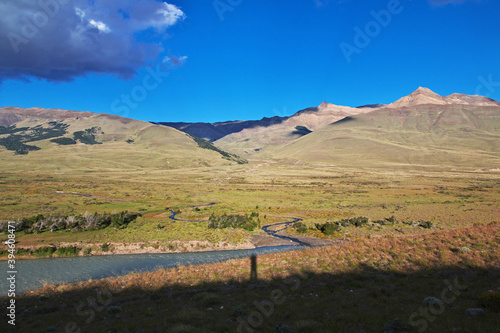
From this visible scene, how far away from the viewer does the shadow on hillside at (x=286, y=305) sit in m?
11.5

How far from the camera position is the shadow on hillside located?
11549mm

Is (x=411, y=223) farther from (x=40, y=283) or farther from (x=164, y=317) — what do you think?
(x=40, y=283)

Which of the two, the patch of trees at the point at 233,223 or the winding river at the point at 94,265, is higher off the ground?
the patch of trees at the point at 233,223

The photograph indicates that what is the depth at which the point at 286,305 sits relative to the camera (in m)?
15.1

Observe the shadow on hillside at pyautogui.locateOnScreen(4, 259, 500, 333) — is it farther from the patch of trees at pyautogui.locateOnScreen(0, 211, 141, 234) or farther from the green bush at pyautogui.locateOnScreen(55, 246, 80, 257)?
the patch of trees at pyautogui.locateOnScreen(0, 211, 141, 234)

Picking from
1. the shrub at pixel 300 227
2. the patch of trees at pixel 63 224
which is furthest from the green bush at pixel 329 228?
the patch of trees at pixel 63 224

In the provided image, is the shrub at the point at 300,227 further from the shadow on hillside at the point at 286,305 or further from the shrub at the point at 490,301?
the shrub at the point at 490,301

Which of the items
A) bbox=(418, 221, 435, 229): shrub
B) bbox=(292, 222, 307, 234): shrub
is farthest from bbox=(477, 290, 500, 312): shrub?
bbox=(418, 221, 435, 229): shrub

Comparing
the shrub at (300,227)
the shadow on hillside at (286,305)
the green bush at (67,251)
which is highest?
the shadow on hillside at (286,305)

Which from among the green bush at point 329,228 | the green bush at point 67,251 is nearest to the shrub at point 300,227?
the green bush at point 329,228

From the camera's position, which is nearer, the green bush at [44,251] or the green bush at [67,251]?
the green bush at [44,251]

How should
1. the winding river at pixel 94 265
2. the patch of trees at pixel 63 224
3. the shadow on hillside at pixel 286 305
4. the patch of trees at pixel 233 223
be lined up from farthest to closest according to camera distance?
the patch of trees at pixel 233 223
the patch of trees at pixel 63 224
the winding river at pixel 94 265
the shadow on hillside at pixel 286 305

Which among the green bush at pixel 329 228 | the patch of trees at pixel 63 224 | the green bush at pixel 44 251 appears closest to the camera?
the green bush at pixel 44 251

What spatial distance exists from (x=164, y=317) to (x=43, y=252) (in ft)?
94.4
